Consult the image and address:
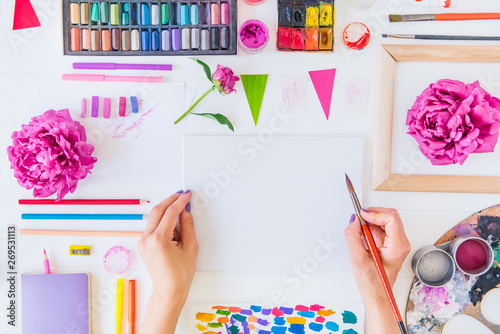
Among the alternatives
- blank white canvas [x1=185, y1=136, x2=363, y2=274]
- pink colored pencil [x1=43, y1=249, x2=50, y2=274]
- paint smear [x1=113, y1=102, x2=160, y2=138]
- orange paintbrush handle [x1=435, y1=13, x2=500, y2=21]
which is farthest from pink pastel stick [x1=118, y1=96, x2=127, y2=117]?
orange paintbrush handle [x1=435, y1=13, x2=500, y2=21]

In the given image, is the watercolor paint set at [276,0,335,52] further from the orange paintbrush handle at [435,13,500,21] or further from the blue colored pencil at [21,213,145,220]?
the blue colored pencil at [21,213,145,220]

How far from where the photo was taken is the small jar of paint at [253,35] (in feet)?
2.68

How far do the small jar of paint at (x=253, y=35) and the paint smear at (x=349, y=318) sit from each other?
0.62m

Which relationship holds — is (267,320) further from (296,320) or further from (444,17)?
(444,17)

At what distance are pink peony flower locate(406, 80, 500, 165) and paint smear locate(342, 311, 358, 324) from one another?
1.28 feet

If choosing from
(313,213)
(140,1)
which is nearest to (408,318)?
(313,213)

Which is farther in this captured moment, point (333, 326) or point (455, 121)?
point (333, 326)

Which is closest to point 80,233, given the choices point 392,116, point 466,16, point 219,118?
point 219,118

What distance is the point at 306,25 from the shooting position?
825 mm

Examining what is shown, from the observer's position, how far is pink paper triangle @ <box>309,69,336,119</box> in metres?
0.84

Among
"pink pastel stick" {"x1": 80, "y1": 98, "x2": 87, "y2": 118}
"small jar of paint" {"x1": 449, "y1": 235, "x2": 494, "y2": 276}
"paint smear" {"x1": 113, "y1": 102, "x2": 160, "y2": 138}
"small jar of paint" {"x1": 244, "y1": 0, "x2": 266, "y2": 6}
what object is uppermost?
"small jar of paint" {"x1": 244, "y1": 0, "x2": 266, "y2": 6}

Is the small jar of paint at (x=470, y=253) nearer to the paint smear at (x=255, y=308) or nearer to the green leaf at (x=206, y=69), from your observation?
the paint smear at (x=255, y=308)

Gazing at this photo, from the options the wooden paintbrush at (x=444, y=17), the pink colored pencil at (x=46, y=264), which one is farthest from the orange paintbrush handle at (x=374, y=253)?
the pink colored pencil at (x=46, y=264)

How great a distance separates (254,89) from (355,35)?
249 mm
